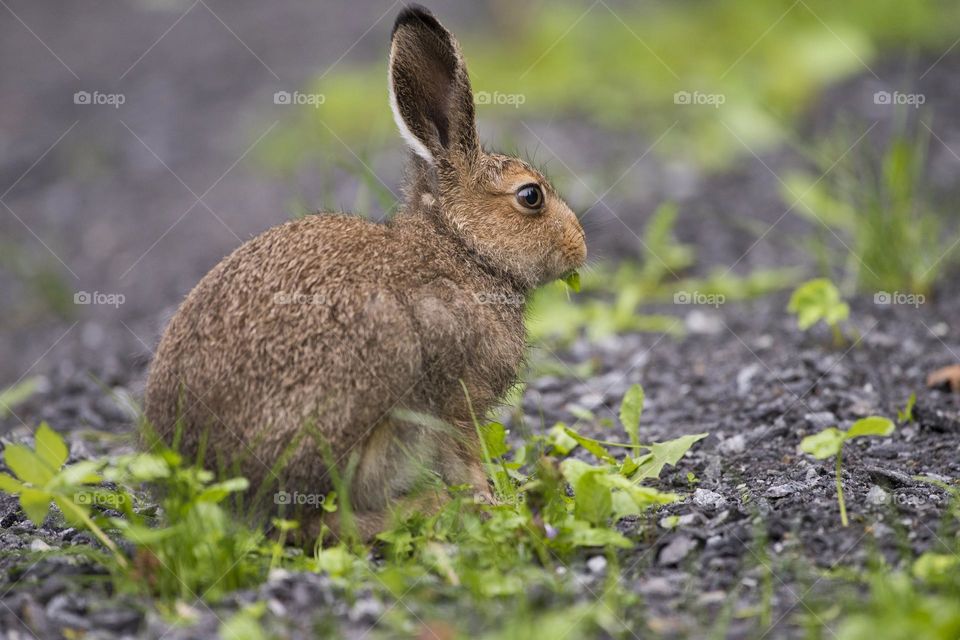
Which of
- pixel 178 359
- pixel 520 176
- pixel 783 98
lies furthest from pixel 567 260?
pixel 783 98

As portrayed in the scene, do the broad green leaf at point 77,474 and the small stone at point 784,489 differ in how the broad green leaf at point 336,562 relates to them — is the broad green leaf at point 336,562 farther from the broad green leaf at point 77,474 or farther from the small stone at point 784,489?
the small stone at point 784,489

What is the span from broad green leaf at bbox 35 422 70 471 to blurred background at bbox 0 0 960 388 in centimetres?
287

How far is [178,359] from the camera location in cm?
493

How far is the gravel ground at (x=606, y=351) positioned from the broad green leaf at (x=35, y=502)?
21 centimetres

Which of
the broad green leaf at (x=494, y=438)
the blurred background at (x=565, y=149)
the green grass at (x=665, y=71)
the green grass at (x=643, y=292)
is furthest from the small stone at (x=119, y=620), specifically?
the green grass at (x=665, y=71)

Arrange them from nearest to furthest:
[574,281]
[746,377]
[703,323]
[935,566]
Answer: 1. [935,566]
2. [574,281]
3. [746,377]
4. [703,323]

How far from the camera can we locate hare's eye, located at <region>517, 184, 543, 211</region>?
613cm

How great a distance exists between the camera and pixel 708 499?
5250mm

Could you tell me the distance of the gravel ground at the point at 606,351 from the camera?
4379mm

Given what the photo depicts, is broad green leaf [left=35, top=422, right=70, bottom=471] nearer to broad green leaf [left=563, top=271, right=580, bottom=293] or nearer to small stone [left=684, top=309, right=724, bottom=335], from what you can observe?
broad green leaf [left=563, top=271, right=580, bottom=293]

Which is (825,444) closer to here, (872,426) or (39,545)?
(872,426)

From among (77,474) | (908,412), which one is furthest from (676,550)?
(77,474)

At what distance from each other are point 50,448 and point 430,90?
2611 mm

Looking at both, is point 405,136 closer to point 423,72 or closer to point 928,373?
point 423,72
